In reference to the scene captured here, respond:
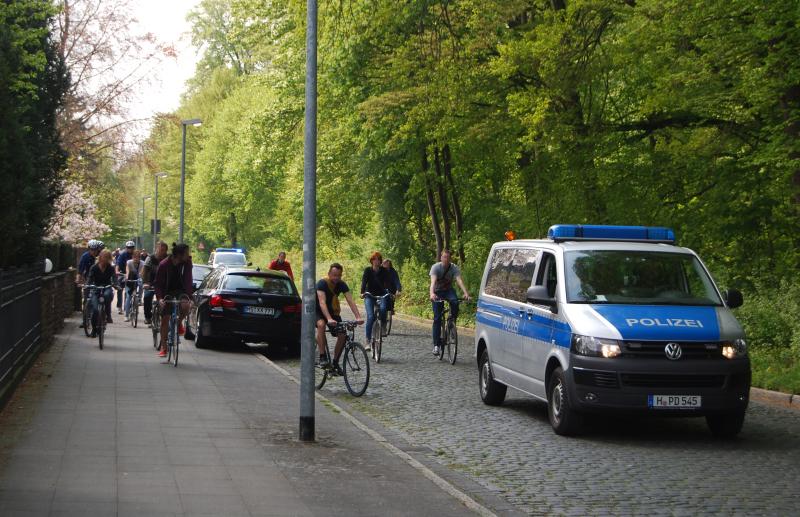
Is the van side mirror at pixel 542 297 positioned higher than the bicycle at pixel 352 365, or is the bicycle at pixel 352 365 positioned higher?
the van side mirror at pixel 542 297

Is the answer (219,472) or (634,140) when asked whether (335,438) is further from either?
(634,140)

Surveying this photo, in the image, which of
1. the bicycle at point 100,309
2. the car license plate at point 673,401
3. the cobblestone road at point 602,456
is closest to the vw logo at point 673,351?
the car license plate at point 673,401

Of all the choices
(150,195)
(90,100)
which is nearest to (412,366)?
(90,100)

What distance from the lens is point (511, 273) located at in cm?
1406

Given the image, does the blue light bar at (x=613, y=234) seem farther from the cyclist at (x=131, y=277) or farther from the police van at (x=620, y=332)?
the cyclist at (x=131, y=277)

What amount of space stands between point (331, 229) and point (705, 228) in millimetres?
34734

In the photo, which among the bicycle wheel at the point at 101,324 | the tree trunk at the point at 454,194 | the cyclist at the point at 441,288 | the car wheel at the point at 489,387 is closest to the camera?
the car wheel at the point at 489,387

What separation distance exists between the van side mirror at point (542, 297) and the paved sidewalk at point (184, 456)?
235cm

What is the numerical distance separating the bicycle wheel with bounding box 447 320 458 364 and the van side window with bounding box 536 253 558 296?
7264mm

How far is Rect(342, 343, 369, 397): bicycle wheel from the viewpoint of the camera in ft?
49.6

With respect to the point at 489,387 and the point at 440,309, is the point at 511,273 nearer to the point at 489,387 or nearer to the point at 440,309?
the point at 489,387

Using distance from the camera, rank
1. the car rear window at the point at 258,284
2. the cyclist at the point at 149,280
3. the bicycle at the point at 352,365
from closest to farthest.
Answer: the bicycle at the point at 352,365
the car rear window at the point at 258,284
the cyclist at the point at 149,280

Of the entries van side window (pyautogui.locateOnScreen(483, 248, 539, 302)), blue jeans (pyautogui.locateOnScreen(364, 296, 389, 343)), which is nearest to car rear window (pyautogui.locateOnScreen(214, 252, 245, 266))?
blue jeans (pyautogui.locateOnScreen(364, 296, 389, 343))

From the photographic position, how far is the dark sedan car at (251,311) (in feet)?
69.0
